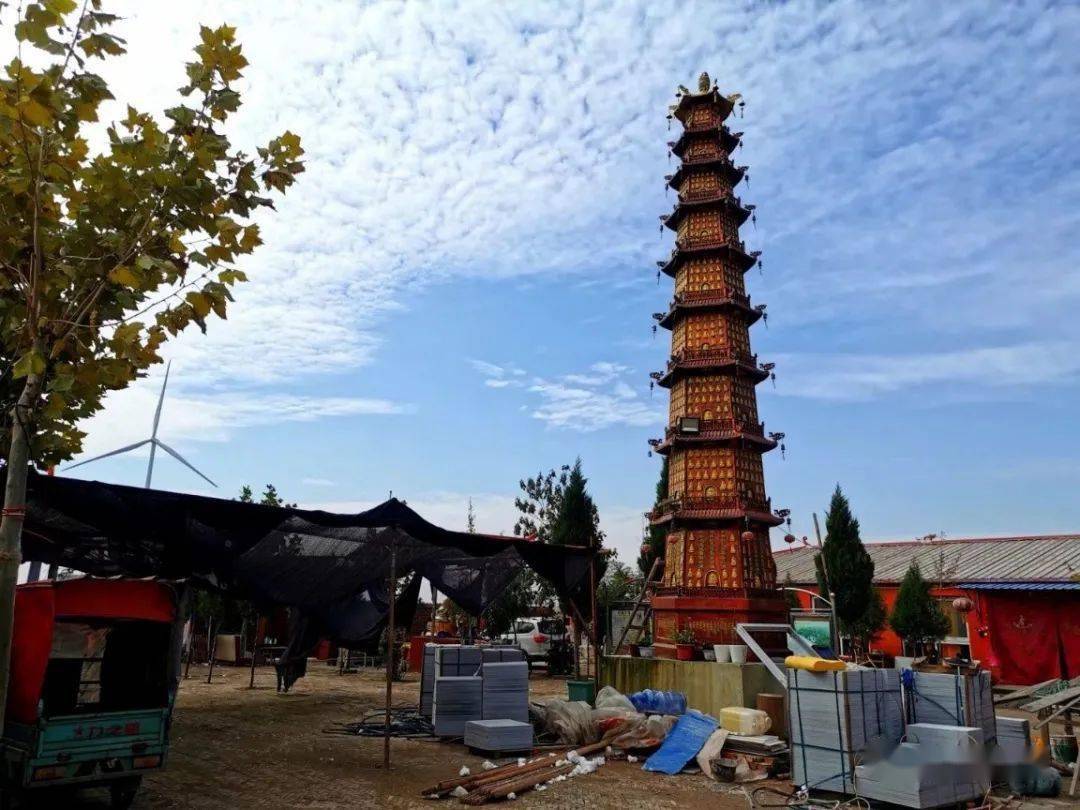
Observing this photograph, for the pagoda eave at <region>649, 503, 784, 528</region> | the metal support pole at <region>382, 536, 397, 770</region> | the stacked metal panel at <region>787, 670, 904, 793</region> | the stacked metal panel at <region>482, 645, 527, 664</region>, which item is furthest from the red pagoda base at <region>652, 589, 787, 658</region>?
the metal support pole at <region>382, 536, 397, 770</region>

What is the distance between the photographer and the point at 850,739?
9.11 meters

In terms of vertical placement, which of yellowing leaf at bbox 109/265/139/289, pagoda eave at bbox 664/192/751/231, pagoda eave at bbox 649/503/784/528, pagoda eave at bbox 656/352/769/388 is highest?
pagoda eave at bbox 664/192/751/231

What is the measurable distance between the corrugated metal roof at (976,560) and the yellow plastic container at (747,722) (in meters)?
17.2

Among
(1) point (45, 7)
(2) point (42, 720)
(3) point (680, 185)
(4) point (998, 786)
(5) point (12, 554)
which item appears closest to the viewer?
(1) point (45, 7)

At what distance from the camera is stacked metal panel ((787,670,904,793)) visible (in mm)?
9141

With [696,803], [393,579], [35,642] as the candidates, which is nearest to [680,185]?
[393,579]

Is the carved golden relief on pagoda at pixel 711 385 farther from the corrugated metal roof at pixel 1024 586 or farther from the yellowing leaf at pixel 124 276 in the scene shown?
the yellowing leaf at pixel 124 276

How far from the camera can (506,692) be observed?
42.2ft

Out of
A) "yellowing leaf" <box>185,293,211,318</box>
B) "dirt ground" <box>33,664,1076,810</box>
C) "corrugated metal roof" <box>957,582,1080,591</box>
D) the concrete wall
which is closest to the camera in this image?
"yellowing leaf" <box>185,293,211,318</box>

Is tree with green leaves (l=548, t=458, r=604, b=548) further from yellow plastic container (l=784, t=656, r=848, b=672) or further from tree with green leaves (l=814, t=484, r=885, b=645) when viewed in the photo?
yellow plastic container (l=784, t=656, r=848, b=672)

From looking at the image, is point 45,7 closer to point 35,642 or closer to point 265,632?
point 35,642

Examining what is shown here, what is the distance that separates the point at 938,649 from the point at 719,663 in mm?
14895

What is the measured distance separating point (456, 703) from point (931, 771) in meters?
7.54

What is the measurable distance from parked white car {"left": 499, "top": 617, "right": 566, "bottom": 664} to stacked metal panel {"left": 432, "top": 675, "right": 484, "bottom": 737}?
502 inches
